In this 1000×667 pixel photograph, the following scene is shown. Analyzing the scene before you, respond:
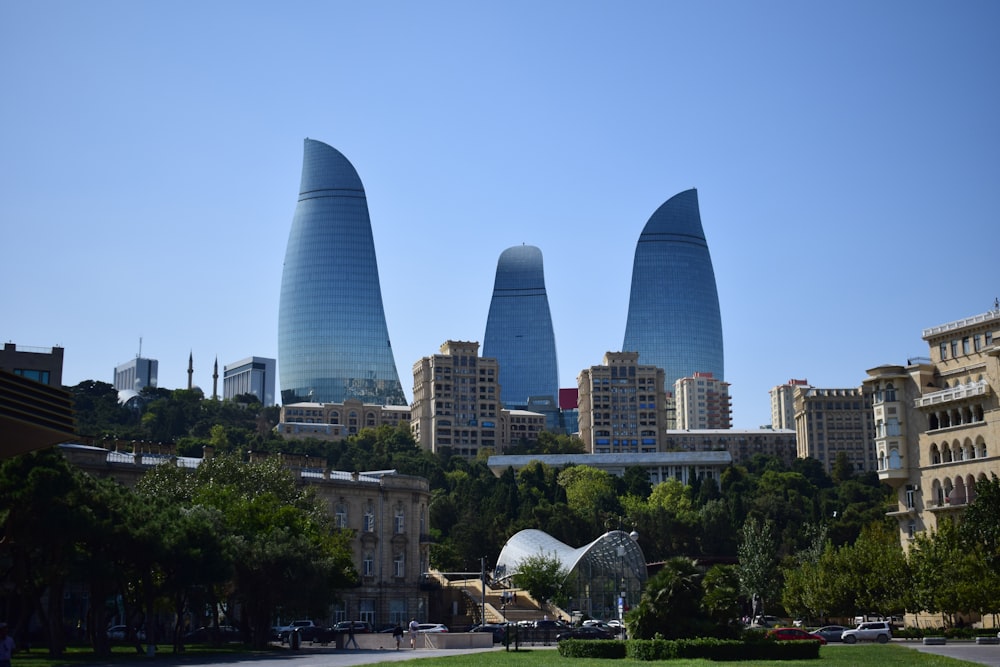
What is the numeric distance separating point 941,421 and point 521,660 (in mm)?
51224

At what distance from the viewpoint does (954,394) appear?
8956 centimetres

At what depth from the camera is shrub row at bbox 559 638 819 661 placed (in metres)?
52.7

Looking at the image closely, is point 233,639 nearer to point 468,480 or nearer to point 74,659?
point 74,659

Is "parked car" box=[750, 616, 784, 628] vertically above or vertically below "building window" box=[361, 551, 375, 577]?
below

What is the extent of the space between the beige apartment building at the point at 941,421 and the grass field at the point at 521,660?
93.2 feet

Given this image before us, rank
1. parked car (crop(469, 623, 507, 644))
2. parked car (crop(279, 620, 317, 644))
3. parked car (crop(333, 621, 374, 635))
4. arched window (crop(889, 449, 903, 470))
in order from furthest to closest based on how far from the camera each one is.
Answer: arched window (crop(889, 449, 903, 470)) < parked car (crop(333, 621, 374, 635)) < parked car (crop(279, 620, 317, 644)) < parked car (crop(469, 623, 507, 644))

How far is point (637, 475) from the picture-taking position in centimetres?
17600

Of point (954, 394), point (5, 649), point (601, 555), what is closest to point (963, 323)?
point (954, 394)

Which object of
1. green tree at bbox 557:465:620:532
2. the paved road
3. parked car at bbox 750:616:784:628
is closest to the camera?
the paved road

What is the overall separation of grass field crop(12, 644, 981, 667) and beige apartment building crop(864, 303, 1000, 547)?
28.4 metres

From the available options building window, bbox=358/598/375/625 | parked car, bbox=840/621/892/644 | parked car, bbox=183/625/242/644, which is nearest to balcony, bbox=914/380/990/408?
parked car, bbox=840/621/892/644

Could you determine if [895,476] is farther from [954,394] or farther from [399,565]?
[399,565]

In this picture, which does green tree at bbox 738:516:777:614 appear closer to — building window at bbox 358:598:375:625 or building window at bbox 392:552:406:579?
building window at bbox 392:552:406:579

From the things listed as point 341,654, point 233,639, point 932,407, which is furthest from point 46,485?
point 932,407
